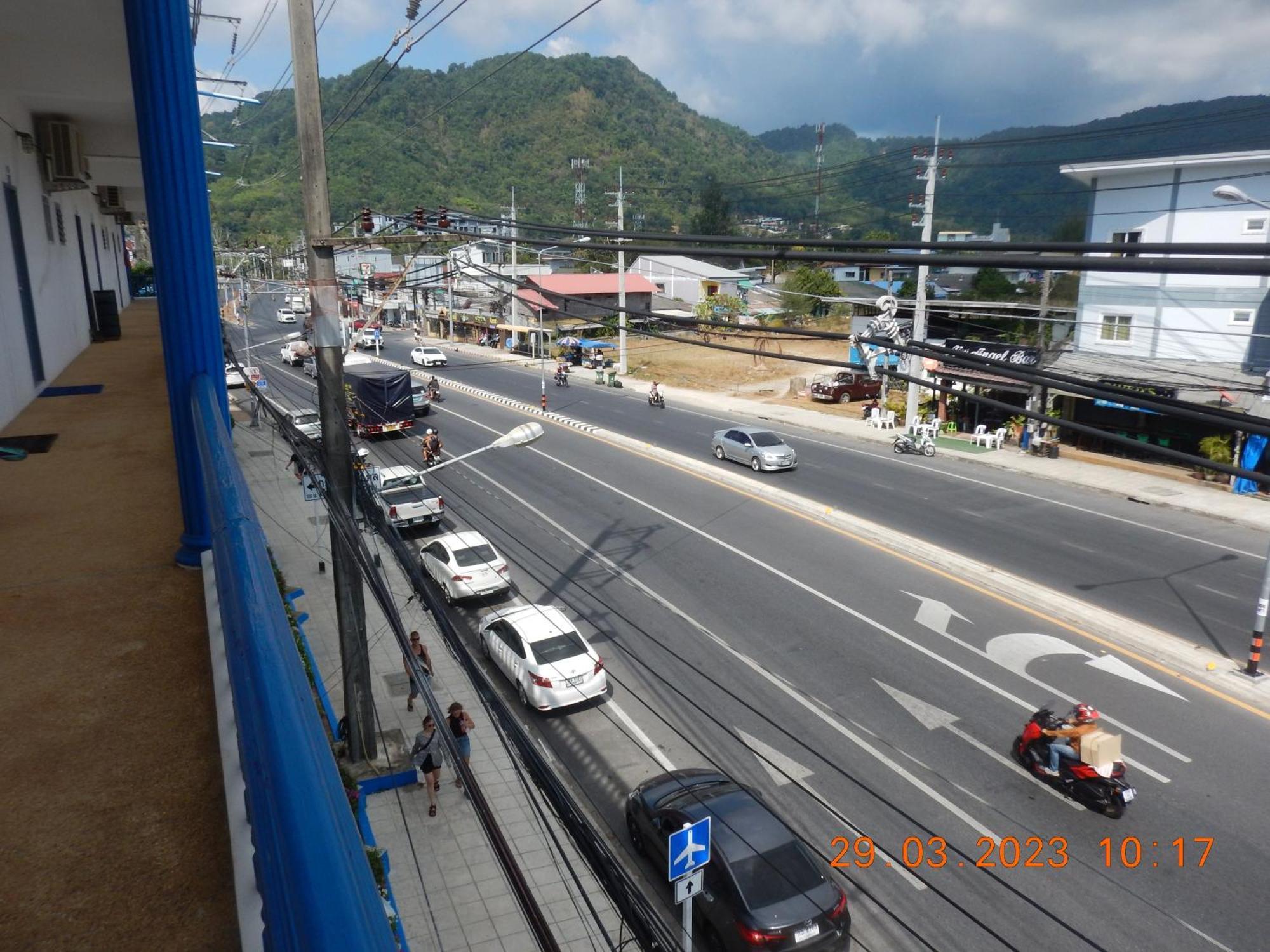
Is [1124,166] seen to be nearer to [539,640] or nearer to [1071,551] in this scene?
[1071,551]

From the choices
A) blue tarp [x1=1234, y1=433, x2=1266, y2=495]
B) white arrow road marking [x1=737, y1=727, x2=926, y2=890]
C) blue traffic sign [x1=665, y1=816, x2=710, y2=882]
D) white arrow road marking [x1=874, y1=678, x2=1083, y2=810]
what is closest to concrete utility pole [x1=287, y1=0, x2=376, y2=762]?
blue traffic sign [x1=665, y1=816, x2=710, y2=882]

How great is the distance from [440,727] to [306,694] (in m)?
3.34

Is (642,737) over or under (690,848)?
under

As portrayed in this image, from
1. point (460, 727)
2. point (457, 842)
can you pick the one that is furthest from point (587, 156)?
point (457, 842)

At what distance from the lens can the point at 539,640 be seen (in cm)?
1288

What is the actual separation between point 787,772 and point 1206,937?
4490 mm

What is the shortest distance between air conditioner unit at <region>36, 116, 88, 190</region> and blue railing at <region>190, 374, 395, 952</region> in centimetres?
1227

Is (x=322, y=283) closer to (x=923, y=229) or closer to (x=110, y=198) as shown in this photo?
(x=110, y=198)

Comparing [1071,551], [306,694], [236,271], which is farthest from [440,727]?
[236,271]

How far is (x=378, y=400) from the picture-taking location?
3098 cm

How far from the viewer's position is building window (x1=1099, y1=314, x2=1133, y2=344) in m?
26.3

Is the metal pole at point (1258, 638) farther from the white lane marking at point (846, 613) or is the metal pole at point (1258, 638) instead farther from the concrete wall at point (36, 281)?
the concrete wall at point (36, 281)

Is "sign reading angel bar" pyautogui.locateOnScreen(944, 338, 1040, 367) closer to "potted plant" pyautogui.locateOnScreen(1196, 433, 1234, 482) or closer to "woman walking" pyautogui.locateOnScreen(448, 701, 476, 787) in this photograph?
"potted plant" pyautogui.locateOnScreen(1196, 433, 1234, 482)

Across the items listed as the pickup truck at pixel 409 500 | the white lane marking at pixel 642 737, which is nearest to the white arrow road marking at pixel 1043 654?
the white lane marking at pixel 642 737
